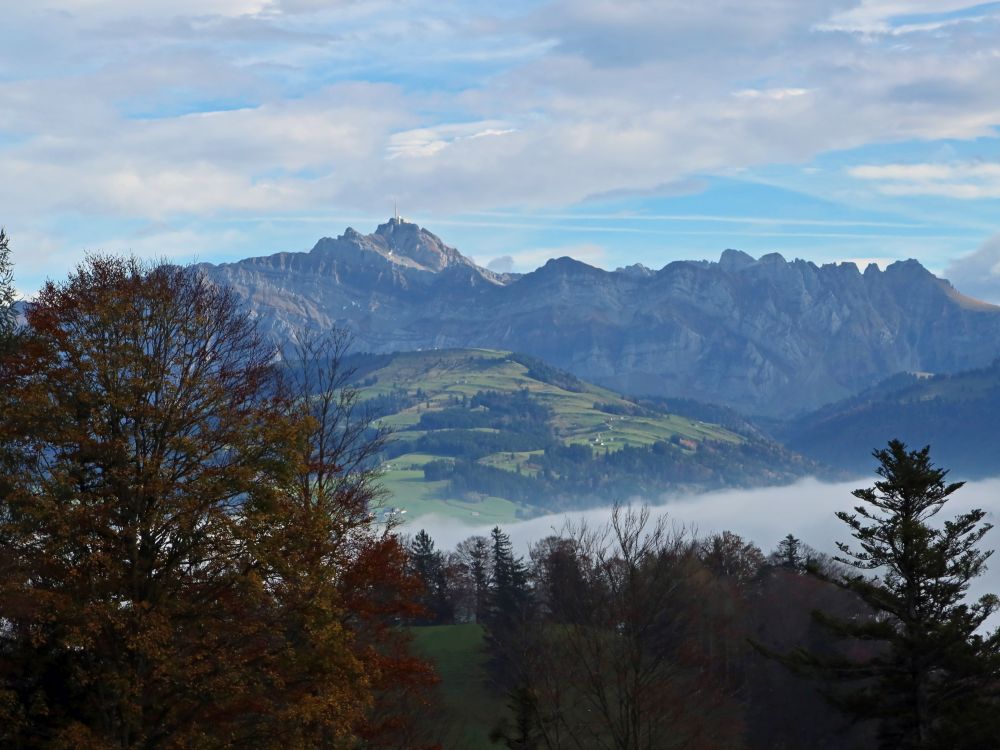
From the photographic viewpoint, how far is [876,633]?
43562mm

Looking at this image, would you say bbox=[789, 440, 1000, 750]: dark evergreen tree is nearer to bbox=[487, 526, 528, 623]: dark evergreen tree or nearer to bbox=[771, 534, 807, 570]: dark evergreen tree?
bbox=[487, 526, 528, 623]: dark evergreen tree

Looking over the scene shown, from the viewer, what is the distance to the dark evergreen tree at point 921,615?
41.4m

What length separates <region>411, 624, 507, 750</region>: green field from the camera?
86.0 m

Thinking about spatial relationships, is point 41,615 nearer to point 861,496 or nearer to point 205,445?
point 205,445

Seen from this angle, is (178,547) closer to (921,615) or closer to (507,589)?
(921,615)

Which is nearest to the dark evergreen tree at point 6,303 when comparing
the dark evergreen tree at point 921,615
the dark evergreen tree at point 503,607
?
the dark evergreen tree at point 921,615

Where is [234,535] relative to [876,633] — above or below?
above

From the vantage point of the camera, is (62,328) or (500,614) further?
(500,614)

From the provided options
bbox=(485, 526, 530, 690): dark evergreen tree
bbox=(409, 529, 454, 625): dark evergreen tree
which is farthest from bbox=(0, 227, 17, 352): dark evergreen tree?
bbox=(409, 529, 454, 625): dark evergreen tree

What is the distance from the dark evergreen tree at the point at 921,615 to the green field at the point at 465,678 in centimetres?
3722

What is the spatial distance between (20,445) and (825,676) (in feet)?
107

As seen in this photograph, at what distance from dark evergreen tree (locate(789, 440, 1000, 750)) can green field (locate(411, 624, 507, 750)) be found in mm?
37219

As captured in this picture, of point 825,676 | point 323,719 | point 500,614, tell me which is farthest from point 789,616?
point 323,719

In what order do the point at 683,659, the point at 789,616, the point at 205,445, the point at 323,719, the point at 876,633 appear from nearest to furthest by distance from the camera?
the point at 323,719
the point at 205,445
the point at 876,633
the point at 683,659
the point at 789,616
